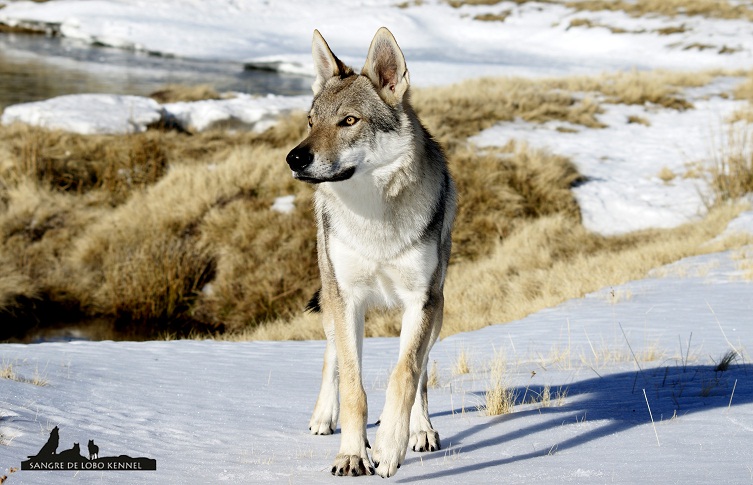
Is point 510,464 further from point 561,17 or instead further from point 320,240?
point 561,17

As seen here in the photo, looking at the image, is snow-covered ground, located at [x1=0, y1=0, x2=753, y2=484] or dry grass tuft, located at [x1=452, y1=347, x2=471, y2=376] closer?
snow-covered ground, located at [x1=0, y1=0, x2=753, y2=484]

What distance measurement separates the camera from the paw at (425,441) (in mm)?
3822

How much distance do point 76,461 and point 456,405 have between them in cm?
224

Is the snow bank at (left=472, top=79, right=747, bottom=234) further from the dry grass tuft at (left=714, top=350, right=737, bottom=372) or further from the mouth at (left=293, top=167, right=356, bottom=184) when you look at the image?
the mouth at (left=293, top=167, right=356, bottom=184)

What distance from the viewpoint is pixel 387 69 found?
4.09 metres

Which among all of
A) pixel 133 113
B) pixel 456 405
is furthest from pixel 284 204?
pixel 456 405

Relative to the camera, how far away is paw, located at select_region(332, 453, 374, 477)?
3.29 m

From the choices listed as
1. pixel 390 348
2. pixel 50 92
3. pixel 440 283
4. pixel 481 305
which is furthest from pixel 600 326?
pixel 50 92

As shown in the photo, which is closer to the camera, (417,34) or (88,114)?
(88,114)

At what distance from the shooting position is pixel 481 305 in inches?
346

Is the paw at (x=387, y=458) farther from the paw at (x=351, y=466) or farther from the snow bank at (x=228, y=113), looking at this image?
the snow bank at (x=228, y=113)

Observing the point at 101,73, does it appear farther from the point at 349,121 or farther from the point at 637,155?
the point at 349,121

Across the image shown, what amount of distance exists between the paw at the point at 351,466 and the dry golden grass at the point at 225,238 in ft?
15.3

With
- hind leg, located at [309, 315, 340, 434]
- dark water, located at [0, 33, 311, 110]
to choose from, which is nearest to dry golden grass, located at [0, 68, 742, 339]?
hind leg, located at [309, 315, 340, 434]
